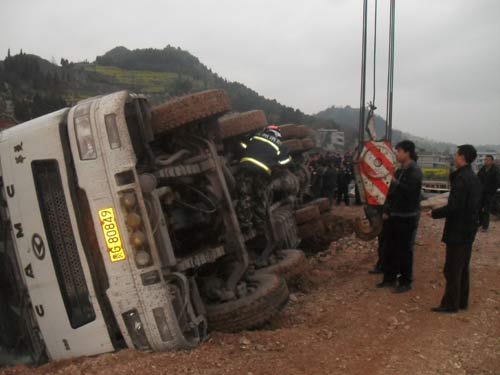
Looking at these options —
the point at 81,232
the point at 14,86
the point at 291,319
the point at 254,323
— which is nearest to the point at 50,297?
the point at 81,232

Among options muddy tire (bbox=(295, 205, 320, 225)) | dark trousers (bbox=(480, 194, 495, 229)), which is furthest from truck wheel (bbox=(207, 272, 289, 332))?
dark trousers (bbox=(480, 194, 495, 229))

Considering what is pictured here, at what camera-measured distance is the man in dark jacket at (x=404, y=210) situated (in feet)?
13.5

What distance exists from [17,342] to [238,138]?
2619 millimetres

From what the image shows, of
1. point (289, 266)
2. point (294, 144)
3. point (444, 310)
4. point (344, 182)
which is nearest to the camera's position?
point (444, 310)

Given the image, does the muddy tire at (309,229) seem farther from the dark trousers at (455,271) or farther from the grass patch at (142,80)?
the grass patch at (142,80)

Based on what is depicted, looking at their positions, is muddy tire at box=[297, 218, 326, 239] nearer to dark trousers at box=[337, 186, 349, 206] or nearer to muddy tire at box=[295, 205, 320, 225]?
muddy tire at box=[295, 205, 320, 225]

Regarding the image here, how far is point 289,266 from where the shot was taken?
4320 millimetres

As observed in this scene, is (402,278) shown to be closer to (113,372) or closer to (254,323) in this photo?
(254,323)

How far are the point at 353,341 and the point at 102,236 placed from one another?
177cm

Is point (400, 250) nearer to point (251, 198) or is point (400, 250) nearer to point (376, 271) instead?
point (376, 271)

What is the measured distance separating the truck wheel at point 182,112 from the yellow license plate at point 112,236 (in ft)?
2.66

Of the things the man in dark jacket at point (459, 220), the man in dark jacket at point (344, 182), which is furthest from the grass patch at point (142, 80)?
the man in dark jacket at point (459, 220)

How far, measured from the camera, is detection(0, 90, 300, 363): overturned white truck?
8.75ft

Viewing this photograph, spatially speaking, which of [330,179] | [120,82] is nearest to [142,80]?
[120,82]
